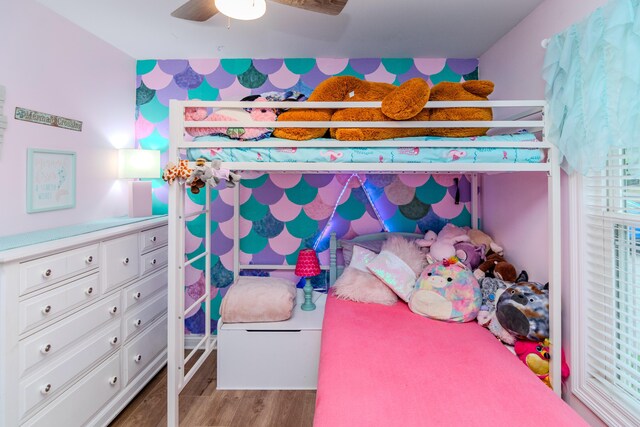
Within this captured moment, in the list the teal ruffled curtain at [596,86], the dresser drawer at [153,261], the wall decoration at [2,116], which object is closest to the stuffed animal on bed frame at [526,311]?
the teal ruffled curtain at [596,86]

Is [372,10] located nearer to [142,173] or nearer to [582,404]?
[142,173]

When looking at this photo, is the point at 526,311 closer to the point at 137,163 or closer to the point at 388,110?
the point at 388,110

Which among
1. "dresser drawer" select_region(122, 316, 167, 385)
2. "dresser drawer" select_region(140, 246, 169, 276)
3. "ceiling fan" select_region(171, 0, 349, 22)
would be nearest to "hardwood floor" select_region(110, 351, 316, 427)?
"dresser drawer" select_region(122, 316, 167, 385)

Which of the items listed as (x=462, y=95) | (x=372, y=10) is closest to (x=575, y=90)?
(x=462, y=95)

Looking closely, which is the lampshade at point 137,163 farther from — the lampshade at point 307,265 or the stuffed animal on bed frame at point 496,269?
the stuffed animal on bed frame at point 496,269

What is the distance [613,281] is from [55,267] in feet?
9.00

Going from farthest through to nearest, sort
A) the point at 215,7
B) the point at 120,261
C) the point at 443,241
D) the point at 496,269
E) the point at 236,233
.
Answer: the point at 236,233
the point at 443,241
the point at 496,269
the point at 120,261
the point at 215,7

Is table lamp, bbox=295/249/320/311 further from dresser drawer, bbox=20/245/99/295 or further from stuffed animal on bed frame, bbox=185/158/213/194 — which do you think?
dresser drawer, bbox=20/245/99/295

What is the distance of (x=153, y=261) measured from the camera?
2.60m

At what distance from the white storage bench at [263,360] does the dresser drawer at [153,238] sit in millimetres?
792

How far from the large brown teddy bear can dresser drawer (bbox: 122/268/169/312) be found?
4.70 ft

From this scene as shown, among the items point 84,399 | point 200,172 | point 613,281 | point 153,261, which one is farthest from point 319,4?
point 84,399

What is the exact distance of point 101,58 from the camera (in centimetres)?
Answer: 275

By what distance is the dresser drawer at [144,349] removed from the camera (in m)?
2.34
